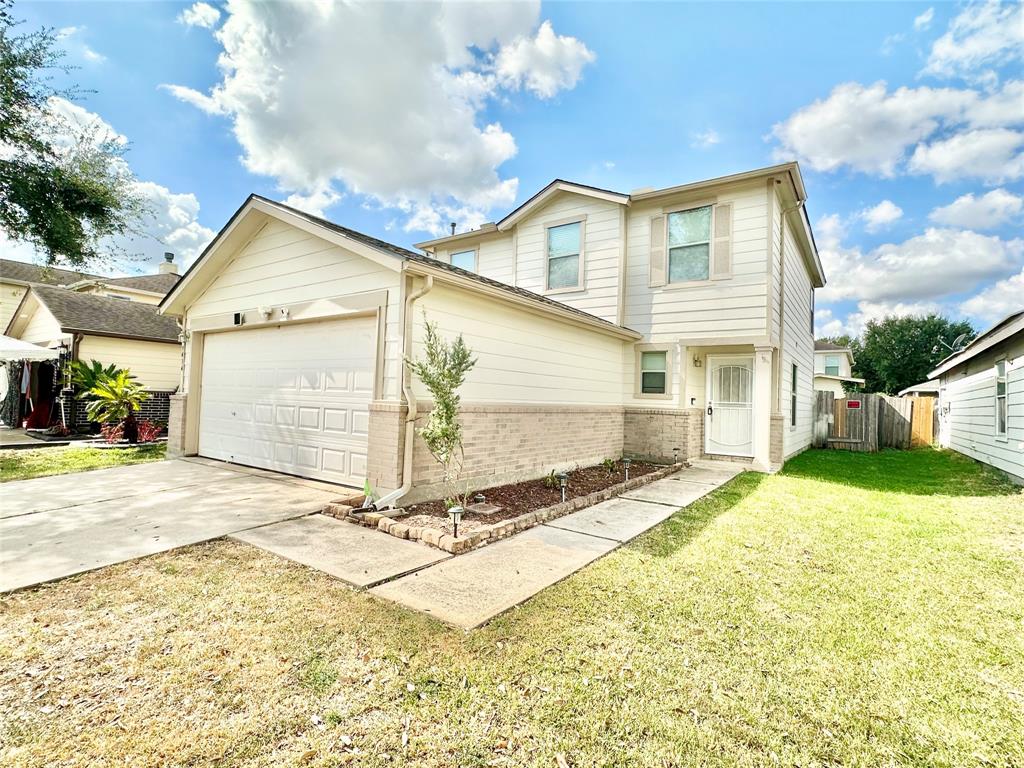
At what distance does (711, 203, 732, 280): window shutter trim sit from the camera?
970 centimetres

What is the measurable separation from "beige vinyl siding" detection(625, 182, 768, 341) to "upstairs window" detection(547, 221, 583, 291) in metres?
1.26

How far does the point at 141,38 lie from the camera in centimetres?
906

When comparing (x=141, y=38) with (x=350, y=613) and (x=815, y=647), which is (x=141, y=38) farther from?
(x=815, y=647)

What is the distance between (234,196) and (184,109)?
3.40m

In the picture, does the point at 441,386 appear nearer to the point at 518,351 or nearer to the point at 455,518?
the point at 455,518

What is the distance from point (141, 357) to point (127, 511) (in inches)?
433

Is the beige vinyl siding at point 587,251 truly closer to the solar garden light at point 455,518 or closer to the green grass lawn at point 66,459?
the solar garden light at point 455,518

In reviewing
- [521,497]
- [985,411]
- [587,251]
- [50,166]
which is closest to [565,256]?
[587,251]

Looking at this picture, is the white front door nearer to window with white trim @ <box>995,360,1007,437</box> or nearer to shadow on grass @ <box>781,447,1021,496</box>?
shadow on grass @ <box>781,447,1021,496</box>

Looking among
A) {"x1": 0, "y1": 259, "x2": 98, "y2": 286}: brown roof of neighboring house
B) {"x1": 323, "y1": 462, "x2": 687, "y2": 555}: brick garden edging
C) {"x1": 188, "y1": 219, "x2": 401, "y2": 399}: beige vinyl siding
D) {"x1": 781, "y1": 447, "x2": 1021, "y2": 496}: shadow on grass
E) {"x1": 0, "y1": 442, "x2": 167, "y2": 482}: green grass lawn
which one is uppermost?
{"x1": 0, "y1": 259, "x2": 98, "y2": 286}: brown roof of neighboring house

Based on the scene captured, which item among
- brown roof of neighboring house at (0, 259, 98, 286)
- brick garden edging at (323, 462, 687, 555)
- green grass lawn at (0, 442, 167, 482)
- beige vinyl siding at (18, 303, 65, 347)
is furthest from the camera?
brown roof of neighboring house at (0, 259, 98, 286)

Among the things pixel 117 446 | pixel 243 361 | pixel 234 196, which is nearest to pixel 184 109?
pixel 234 196

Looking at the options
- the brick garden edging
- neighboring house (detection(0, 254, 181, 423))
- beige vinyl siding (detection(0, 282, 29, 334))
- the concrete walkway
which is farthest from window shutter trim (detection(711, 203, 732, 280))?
beige vinyl siding (detection(0, 282, 29, 334))

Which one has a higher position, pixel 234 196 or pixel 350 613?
pixel 234 196
